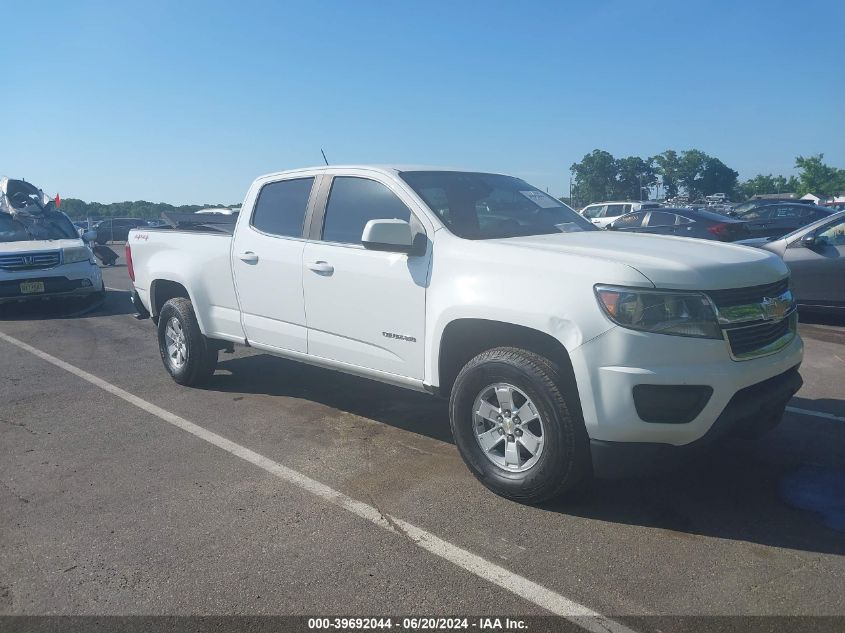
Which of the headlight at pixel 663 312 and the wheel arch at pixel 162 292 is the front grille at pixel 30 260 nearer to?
the wheel arch at pixel 162 292

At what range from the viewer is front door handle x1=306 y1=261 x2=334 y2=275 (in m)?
5.10

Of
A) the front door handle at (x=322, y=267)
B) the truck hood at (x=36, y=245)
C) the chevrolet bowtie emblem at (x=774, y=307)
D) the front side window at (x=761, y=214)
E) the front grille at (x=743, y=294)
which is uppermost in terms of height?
the front door handle at (x=322, y=267)

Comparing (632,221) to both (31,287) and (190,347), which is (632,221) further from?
(190,347)

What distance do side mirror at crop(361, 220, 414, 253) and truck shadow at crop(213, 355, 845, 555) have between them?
153 cm

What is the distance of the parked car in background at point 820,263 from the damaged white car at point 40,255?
33.6ft

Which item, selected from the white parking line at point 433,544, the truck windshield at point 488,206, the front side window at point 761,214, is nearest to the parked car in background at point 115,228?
the front side window at point 761,214

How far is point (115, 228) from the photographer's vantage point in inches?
1694

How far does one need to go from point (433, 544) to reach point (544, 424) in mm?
830

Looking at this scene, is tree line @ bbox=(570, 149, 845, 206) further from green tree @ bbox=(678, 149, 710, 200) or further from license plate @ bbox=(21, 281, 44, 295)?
license plate @ bbox=(21, 281, 44, 295)

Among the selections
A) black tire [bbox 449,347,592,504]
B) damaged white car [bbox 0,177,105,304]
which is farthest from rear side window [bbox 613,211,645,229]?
black tire [bbox 449,347,592,504]

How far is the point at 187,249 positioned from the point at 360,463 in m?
2.93

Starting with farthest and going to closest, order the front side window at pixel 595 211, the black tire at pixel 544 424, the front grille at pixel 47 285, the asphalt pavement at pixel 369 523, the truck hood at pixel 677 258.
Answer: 1. the front side window at pixel 595 211
2. the front grille at pixel 47 285
3. the black tire at pixel 544 424
4. the truck hood at pixel 677 258
5. the asphalt pavement at pixel 369 523

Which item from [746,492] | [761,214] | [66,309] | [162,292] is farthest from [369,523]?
[761,214]

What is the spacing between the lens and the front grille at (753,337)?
3.71 m
